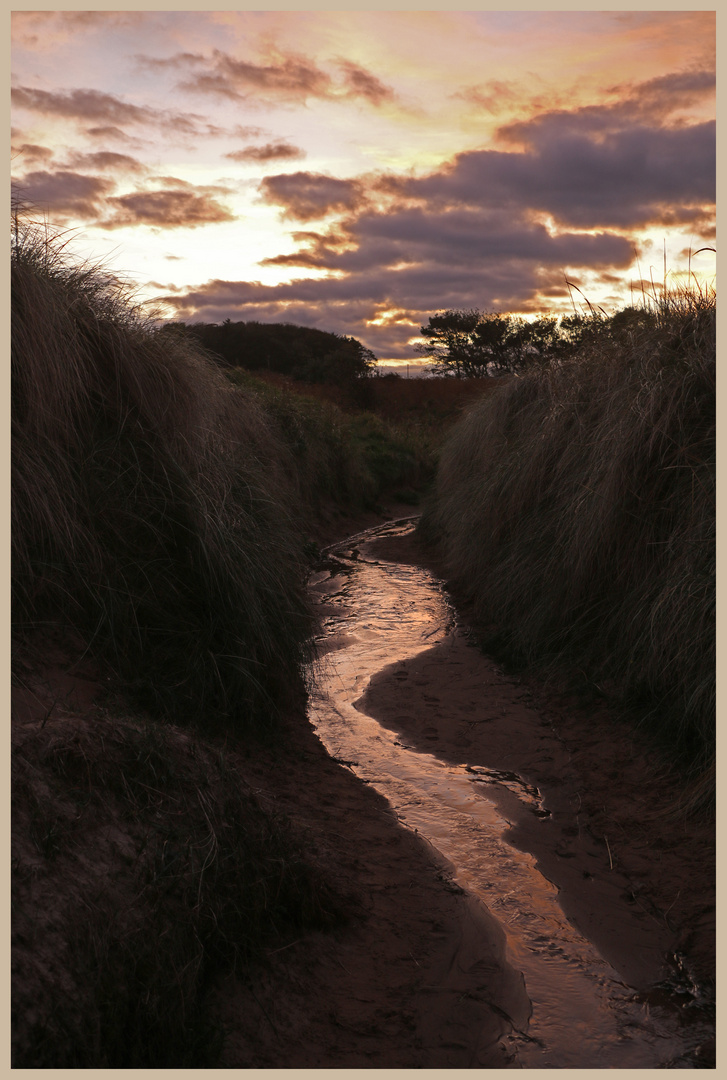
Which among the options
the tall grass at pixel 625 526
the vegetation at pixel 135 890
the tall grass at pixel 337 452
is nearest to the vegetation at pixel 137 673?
the vegetation at pixel 135 890

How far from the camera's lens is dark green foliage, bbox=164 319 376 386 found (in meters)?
28.3

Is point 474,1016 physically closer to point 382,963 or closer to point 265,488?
point 382,963

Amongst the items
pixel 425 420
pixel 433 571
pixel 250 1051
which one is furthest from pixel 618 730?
pixel 425 420

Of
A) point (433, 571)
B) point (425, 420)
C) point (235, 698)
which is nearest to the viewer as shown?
point (235, 698)

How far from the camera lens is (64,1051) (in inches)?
71.0

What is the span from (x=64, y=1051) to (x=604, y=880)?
2.43 meters

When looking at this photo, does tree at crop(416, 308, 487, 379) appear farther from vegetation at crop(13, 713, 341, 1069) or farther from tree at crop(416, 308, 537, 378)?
vegetation at crop(13, 713, 341, 1069)

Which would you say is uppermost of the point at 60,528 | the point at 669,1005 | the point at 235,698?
the point at 60,528

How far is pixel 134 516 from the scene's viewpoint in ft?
13.9

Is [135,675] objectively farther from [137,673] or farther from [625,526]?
[625,526]

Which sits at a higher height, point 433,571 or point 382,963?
point 433,571

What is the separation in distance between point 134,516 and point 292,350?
103ft

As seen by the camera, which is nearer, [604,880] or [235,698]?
[604,880]

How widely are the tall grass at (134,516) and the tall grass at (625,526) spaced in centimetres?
207
